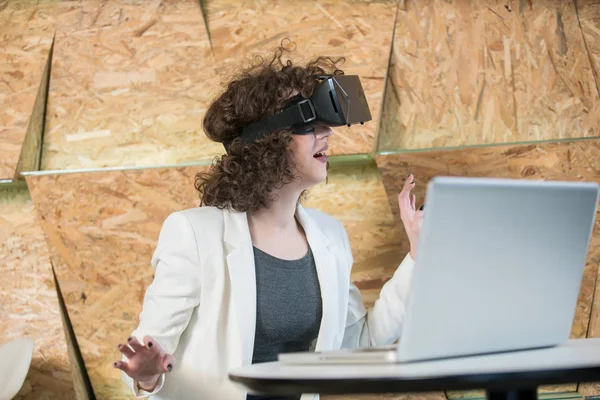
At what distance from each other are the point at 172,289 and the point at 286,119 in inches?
24.2

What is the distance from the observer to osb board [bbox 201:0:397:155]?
120 inches

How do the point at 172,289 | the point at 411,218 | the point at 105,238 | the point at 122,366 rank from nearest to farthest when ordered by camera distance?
the point at 122,366, the point at 172,289, the point at 411,218, the point at 105,238

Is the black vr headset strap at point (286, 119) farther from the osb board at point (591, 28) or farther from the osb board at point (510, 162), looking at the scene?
the osb board at point (591, 28)

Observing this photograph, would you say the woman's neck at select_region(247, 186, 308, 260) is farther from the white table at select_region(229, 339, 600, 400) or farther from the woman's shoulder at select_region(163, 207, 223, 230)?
the white table at select_region(229, 339, 600, 400)

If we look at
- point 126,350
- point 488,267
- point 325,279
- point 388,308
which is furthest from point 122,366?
point 388,308

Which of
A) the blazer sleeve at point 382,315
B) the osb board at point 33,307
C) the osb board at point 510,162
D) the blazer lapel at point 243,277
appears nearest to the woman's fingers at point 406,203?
the blazer sleeve at point 382,315

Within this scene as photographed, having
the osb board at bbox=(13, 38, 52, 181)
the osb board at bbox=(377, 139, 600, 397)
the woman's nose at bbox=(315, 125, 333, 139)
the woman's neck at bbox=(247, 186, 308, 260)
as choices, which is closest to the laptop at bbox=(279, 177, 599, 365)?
the woman's neck at bbox=(247, 186, 308, 260)

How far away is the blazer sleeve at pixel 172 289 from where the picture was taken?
193 cm

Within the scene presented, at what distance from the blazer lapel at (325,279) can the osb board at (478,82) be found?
928mm

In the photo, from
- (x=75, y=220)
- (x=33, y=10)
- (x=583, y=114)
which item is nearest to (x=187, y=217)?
(x=75, y=220)

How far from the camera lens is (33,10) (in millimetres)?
3059

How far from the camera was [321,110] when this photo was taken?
2182 millimetres

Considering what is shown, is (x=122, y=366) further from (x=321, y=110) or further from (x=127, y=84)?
(x=127, y=84)

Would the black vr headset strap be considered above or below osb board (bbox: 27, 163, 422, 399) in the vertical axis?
above
